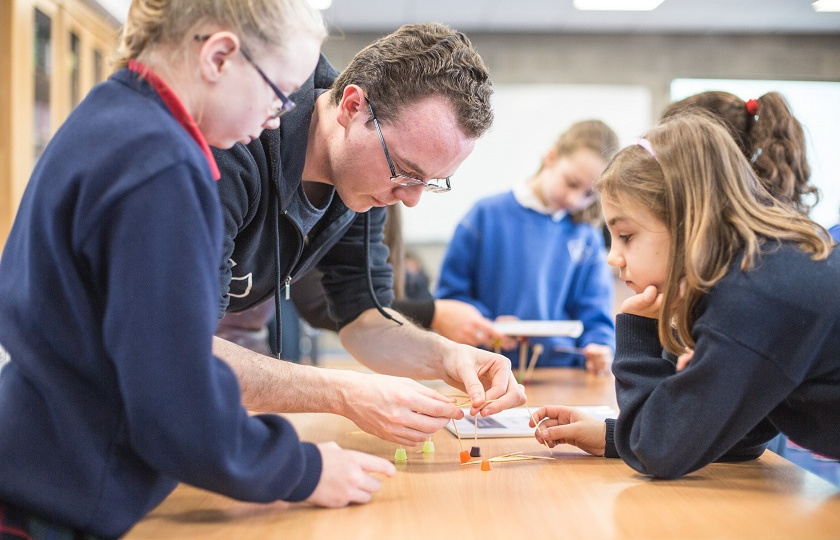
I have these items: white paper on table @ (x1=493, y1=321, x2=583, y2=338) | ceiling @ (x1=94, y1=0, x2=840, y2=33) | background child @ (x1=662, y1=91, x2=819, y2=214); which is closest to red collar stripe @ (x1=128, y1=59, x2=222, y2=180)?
background child @ (x1=662, y1=91, x2=819, y2=214)

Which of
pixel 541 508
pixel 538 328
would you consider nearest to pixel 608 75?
pixel 538 328

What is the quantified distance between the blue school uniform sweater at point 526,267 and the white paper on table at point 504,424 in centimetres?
113

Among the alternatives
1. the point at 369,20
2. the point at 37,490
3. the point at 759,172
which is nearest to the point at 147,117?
the point at 37,490

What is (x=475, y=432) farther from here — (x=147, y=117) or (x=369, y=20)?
(x=369, y=20)

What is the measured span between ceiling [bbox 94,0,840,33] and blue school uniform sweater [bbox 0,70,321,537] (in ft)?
15.9

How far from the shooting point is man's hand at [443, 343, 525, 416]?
137 cm

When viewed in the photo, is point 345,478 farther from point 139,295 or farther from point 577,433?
point 577,433

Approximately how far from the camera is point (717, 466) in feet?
4.25

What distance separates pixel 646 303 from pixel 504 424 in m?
0.40

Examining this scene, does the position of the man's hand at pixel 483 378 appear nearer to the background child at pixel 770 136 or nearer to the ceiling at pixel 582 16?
the background child at pixel 770 136

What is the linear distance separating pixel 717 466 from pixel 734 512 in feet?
0.96

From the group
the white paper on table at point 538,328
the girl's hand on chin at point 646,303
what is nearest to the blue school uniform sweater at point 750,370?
the girl's hand on chin at point 646,303

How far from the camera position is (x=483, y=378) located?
1532 millimetres

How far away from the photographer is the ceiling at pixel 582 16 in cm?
548
